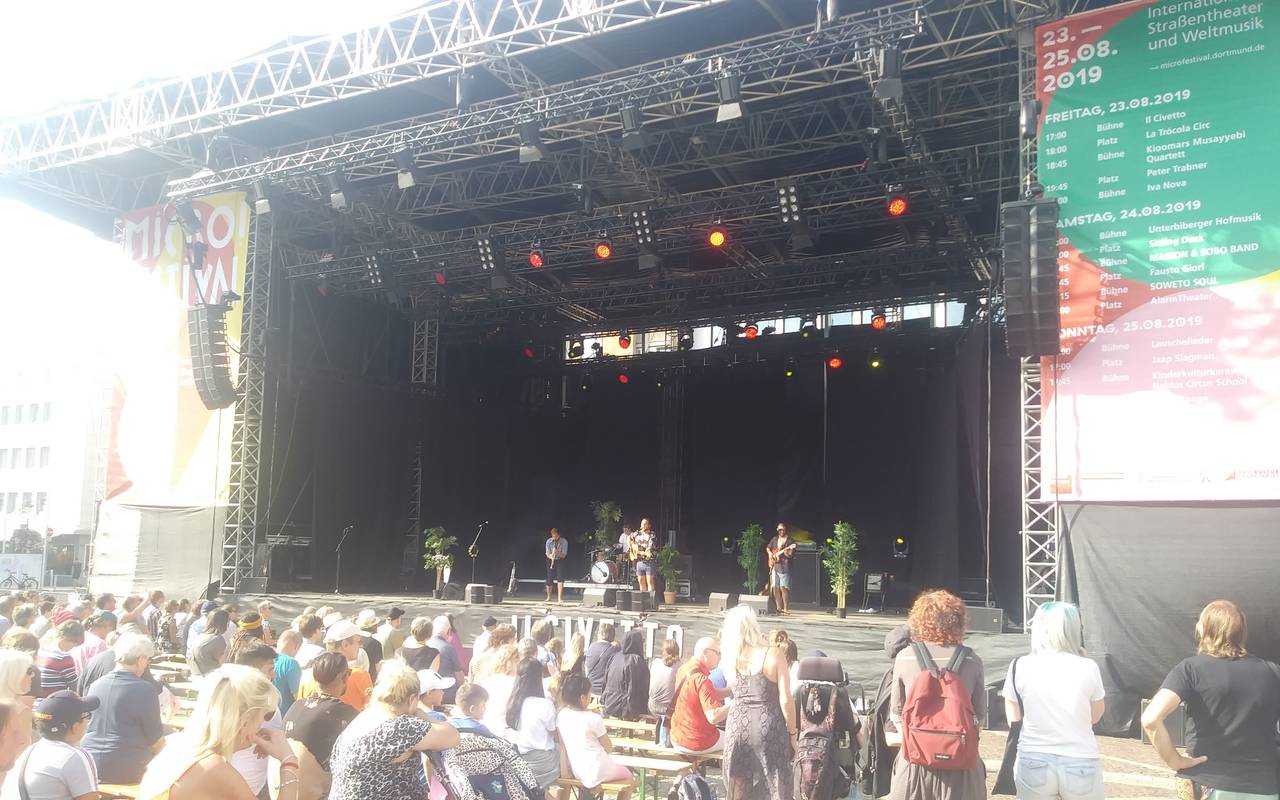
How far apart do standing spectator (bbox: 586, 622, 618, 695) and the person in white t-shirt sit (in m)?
4.27

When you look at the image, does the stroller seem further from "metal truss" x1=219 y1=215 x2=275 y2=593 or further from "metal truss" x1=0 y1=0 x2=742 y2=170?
"metal truss" x1=219 y1=215 x2=275 y2=593

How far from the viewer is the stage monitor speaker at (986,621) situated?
392 inches

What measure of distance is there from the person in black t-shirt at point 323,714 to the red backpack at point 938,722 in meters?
2.27

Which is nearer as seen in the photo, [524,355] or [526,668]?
[526,668]

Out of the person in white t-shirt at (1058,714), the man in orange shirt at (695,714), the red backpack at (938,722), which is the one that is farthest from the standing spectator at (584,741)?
the person in white t-shirt at (1058,714)

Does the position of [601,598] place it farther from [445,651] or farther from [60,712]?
[60,712]

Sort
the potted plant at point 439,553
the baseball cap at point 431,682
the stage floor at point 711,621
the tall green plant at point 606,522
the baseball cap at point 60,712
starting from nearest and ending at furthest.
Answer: the baseball cap at point 60,712
the baseball cap at point 431,682
the stage floor at point 711,621
the potted plant at point 439,553
the tall green plant at point 606,522

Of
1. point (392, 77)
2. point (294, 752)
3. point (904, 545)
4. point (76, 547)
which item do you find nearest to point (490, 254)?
point (392, 77)

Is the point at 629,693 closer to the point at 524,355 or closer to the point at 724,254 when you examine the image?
the point at 724,254

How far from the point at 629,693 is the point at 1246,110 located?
23.7ft

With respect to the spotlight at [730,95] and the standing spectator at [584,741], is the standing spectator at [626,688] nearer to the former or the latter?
the standing spectator at [584,741]

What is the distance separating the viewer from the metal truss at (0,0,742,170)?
35.0ft

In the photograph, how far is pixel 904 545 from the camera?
18141 mm

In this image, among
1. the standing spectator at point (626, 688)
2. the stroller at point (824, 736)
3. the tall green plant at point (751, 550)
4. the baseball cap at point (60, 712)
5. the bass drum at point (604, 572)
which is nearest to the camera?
the baseball cap at point (60, 712)
